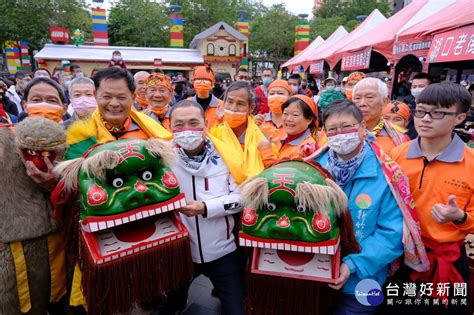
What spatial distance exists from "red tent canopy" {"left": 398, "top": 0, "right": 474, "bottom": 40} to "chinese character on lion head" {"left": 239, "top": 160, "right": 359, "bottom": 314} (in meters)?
4.45

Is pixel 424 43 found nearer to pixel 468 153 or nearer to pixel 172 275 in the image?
pixel 468 153

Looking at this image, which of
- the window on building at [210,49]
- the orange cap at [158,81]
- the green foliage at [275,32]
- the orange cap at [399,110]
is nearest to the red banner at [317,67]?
the orange cap at [399,110]

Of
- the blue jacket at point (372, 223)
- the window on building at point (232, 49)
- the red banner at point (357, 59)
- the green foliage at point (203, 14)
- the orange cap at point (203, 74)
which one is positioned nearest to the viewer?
the blue jacket at point (372, 223)

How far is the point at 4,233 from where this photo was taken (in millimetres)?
1771

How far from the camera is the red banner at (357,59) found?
25.5 feet

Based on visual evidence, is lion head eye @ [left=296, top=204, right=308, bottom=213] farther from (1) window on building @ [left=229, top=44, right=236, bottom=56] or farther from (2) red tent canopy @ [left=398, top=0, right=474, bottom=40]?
(1) window on building @ [left=229, top=44, right=236, bottom=56]

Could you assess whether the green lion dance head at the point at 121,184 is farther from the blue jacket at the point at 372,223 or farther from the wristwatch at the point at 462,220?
the wristwatch at the point at 462,220

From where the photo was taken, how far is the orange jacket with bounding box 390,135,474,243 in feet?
5.94

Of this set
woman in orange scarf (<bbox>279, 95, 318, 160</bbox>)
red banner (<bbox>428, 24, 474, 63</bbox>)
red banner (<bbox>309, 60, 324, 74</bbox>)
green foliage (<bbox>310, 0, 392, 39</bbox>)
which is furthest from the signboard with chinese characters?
green foliage (<bbox>310, 0, 392, 39</bbox>)

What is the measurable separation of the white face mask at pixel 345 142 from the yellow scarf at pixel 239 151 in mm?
501

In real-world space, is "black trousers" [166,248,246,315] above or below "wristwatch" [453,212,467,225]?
below

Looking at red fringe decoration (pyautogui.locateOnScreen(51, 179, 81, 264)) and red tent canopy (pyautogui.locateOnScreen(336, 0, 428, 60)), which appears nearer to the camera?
red fringe decoration (pyautogui.locateOnScreen(51, 179, 81, 264))

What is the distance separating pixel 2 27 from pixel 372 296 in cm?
2798

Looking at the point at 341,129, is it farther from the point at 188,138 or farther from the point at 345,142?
the point at 188,138
